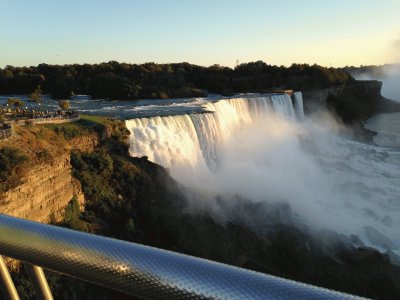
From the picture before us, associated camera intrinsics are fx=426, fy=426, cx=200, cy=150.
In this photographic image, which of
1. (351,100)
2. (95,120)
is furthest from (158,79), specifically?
(95,120)

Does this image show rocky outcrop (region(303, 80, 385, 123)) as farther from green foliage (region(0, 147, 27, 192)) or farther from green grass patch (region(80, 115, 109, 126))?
green foliage (region(0, 147, 27, 192))

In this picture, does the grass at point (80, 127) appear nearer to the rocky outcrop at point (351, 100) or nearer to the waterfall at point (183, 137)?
the waterfall at point (183, 137)

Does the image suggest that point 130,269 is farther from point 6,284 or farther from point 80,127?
point 80,127

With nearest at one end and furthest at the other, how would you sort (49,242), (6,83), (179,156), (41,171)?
(49,242) → (41,171) → (179,156) → (6,83)

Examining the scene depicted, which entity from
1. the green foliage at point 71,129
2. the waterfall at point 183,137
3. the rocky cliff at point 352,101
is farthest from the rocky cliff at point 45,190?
the rocky cliff at point 352,101

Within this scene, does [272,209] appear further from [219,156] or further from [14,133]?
[14,133]

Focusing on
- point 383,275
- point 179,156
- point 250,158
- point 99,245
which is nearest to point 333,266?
point 383,275
